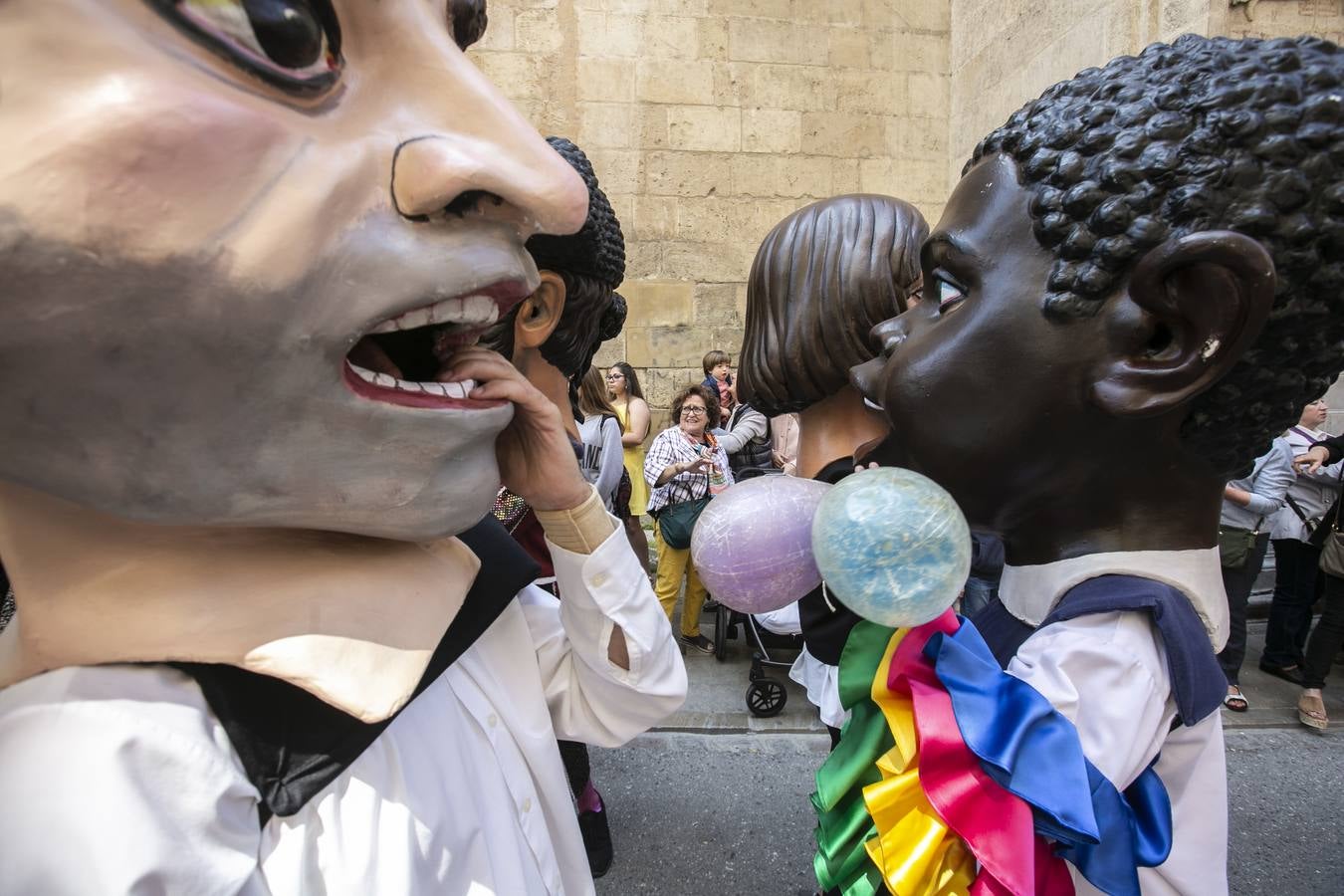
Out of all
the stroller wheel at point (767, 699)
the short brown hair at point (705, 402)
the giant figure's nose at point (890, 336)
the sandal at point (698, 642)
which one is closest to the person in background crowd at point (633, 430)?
the short brown hair at point (705, 402)

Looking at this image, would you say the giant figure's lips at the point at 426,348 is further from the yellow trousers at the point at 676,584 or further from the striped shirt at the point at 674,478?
the yellow trousers at the point at 676,584

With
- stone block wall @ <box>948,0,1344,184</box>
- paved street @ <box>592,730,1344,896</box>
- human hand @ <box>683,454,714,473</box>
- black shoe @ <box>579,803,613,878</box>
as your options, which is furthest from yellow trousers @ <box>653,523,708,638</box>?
stone block wall @ <box>948,0,1344,184</box>

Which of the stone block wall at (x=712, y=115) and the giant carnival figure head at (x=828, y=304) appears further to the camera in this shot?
the stone block wall at (x=712, y=115)

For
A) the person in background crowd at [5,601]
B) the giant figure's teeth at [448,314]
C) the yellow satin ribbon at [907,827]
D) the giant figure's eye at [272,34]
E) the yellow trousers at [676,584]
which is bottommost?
the yellow trousers at [676,584]

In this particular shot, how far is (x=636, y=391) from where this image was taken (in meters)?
4.77

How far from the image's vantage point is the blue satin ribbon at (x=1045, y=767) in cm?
88

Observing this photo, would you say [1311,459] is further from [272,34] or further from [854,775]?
[272,34]

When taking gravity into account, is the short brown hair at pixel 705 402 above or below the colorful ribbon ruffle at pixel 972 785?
above

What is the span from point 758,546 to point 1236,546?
147 inches

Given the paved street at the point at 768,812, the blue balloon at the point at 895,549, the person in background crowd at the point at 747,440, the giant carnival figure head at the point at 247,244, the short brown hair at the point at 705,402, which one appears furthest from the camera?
the person in background crowd at the point at 747,440

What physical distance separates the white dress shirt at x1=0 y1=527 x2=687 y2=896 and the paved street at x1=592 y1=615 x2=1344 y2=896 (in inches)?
66.7

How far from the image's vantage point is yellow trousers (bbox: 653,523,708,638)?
163 inches

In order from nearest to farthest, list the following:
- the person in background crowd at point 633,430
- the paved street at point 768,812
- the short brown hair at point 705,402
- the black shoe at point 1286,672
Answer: the paved street at point 768,812, the black shoe at point 1286,672, the person in background crowd at point 633,430, the short brown hair at point 705,402

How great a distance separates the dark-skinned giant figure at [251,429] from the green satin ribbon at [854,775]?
0.46 meters
